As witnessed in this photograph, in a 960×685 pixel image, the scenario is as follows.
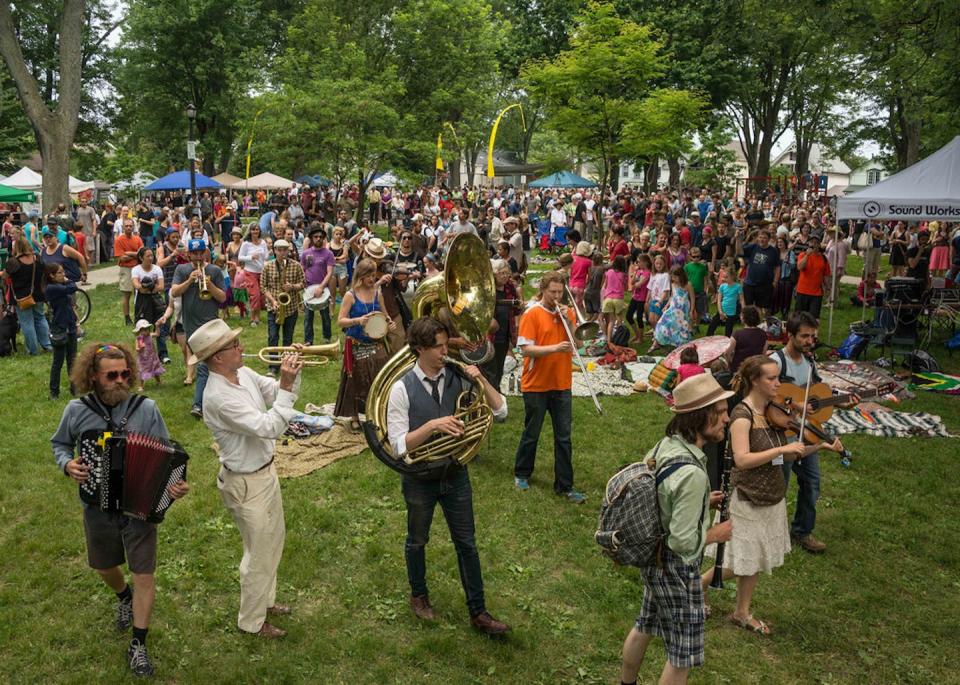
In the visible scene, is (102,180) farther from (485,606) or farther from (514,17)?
(485,606)

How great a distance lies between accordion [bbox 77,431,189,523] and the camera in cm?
425

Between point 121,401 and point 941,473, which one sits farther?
point 941,473

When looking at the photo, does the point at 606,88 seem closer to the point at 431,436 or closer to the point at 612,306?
the point at 612,306

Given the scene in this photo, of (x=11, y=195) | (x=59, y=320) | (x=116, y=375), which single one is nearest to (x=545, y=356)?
(x=116, y=375)

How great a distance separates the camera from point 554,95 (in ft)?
64.3

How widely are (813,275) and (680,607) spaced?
10474 mm

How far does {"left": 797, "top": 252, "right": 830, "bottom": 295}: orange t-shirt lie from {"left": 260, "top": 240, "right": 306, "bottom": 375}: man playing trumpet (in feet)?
26.5

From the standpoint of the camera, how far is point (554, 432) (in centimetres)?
697

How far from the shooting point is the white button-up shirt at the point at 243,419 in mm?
4535

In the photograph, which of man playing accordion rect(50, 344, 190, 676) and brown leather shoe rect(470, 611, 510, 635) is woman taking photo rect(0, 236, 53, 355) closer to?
man playing accordion rect(50, 344, 190, 676)

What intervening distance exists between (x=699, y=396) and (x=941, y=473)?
18.2ft

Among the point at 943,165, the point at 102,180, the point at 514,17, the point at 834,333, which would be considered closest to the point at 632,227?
the point at 834,333

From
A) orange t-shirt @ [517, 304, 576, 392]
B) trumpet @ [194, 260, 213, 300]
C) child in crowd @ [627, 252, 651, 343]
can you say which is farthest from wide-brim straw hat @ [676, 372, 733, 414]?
child in crowd @ [627, 252, 651, 343]

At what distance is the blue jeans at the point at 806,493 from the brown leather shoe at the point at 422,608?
2765mm
